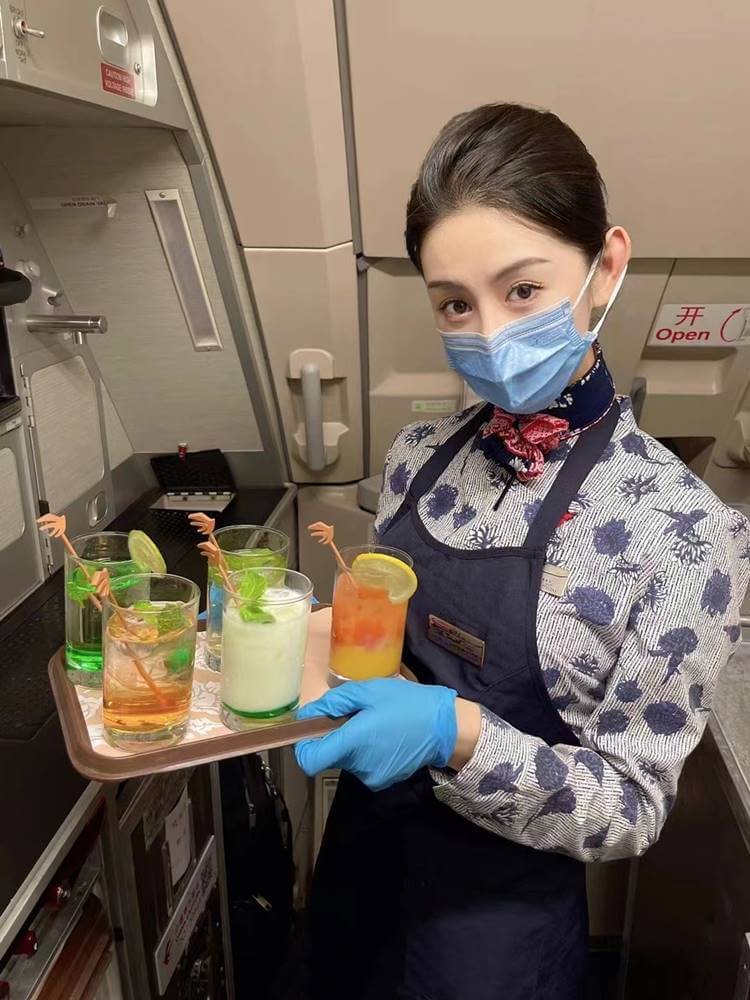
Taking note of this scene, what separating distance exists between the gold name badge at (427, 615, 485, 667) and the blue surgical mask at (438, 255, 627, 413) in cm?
32

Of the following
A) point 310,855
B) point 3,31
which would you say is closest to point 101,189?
point 3,31

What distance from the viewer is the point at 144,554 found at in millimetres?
1021

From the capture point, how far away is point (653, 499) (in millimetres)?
974

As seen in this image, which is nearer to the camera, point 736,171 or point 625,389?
point 736,171

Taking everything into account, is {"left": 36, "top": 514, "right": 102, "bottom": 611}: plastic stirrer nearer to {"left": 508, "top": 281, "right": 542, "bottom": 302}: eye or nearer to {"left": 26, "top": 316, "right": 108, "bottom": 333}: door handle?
{"left": 508, "top": 281, "right": 542, "bottom": 302}: eye

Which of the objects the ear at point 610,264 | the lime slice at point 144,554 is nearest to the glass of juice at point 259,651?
the lime slice at point 144,554

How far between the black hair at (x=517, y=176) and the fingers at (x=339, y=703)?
611 mm

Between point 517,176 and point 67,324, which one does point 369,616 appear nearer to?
point 517,176

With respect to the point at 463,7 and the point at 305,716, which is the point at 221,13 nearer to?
the point at 463,7

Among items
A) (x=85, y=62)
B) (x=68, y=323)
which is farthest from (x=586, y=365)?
(x=68, y=323)

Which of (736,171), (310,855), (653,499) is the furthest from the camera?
(310,855)

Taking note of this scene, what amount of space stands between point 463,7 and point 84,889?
1.55 m

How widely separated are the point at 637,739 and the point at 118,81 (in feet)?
4.19

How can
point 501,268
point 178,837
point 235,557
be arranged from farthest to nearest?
point 178,837
point 235,557
point 501,268
